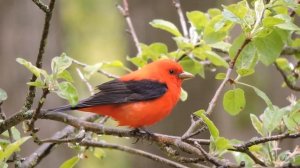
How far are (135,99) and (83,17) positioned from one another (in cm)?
745

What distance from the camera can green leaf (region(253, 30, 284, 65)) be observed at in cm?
270

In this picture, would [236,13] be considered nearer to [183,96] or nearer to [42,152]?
[183,96]

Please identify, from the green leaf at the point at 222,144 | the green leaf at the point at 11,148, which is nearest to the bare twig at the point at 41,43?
the green leaf at the point at 11,148

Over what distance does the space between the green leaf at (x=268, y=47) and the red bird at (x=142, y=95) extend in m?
1.11

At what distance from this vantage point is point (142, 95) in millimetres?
3928

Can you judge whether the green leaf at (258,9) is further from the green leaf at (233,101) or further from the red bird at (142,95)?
the red bird at (142,95)

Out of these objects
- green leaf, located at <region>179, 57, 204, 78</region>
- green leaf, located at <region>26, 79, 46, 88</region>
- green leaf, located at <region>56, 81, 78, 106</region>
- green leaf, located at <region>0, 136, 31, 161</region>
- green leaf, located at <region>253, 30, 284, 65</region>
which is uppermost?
green leaf, located at <region>179, 57, 204, 78</region>

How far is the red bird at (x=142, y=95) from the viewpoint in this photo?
12.1ft

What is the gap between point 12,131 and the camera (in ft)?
9.05

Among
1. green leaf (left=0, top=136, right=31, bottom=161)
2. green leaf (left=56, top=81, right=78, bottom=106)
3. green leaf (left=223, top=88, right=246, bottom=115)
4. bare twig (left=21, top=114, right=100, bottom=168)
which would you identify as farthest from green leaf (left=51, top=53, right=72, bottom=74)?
green leaf (left=223, top=88, right=246, bottom=115)

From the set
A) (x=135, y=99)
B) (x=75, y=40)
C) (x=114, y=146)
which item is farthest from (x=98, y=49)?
(x=114, y=146)

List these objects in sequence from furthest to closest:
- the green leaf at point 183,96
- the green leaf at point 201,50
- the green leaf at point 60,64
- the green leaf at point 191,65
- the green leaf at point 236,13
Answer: the green leaf at point 183,96 → the green leaf at point 191,65 → the green leaf at point 201,50 → the green leaf at point 236,13 → the green leaf at point 60,64

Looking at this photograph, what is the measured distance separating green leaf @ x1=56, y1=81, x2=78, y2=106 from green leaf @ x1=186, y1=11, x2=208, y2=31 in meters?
1.17

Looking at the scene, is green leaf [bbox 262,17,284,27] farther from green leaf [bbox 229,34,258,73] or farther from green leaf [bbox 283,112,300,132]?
green leaf [bbox 283,112,300,132]
